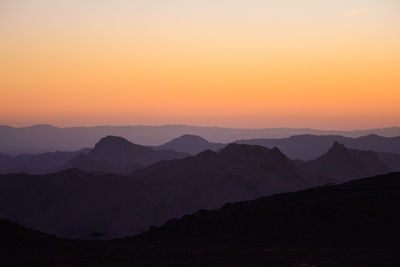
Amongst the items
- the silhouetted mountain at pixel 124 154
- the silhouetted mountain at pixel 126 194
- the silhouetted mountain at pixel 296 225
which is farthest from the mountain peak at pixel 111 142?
the silhouetted mountain at pixel 296 225

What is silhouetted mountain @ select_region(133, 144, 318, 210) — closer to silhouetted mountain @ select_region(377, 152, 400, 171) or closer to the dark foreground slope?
the dark foreground slope

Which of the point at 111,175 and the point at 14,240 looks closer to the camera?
the point at 14,240

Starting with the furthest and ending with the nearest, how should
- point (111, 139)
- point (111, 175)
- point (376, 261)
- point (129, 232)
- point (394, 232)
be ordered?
1. point (111, 139)
2. point (111, 175)
3. point (129, 232)
4. point (394, 232)
5. point (376, 261)

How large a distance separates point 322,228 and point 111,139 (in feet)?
532

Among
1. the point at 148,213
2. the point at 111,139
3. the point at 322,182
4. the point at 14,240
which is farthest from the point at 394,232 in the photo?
the point at 111,139

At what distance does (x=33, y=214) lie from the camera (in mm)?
80375

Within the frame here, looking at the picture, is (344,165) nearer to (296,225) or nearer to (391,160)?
(391,160)

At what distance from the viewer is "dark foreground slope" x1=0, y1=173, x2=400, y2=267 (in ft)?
82.3

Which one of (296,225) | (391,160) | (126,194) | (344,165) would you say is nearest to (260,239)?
(296,225)

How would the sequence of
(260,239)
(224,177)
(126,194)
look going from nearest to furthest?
1. (260,239)
2. (126,194)
3. (224,177)

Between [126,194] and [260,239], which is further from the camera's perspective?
[126,194]

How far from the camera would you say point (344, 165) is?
129625 mm

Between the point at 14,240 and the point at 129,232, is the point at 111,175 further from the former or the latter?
the point at 14,240

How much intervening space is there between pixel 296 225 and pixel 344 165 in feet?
323
